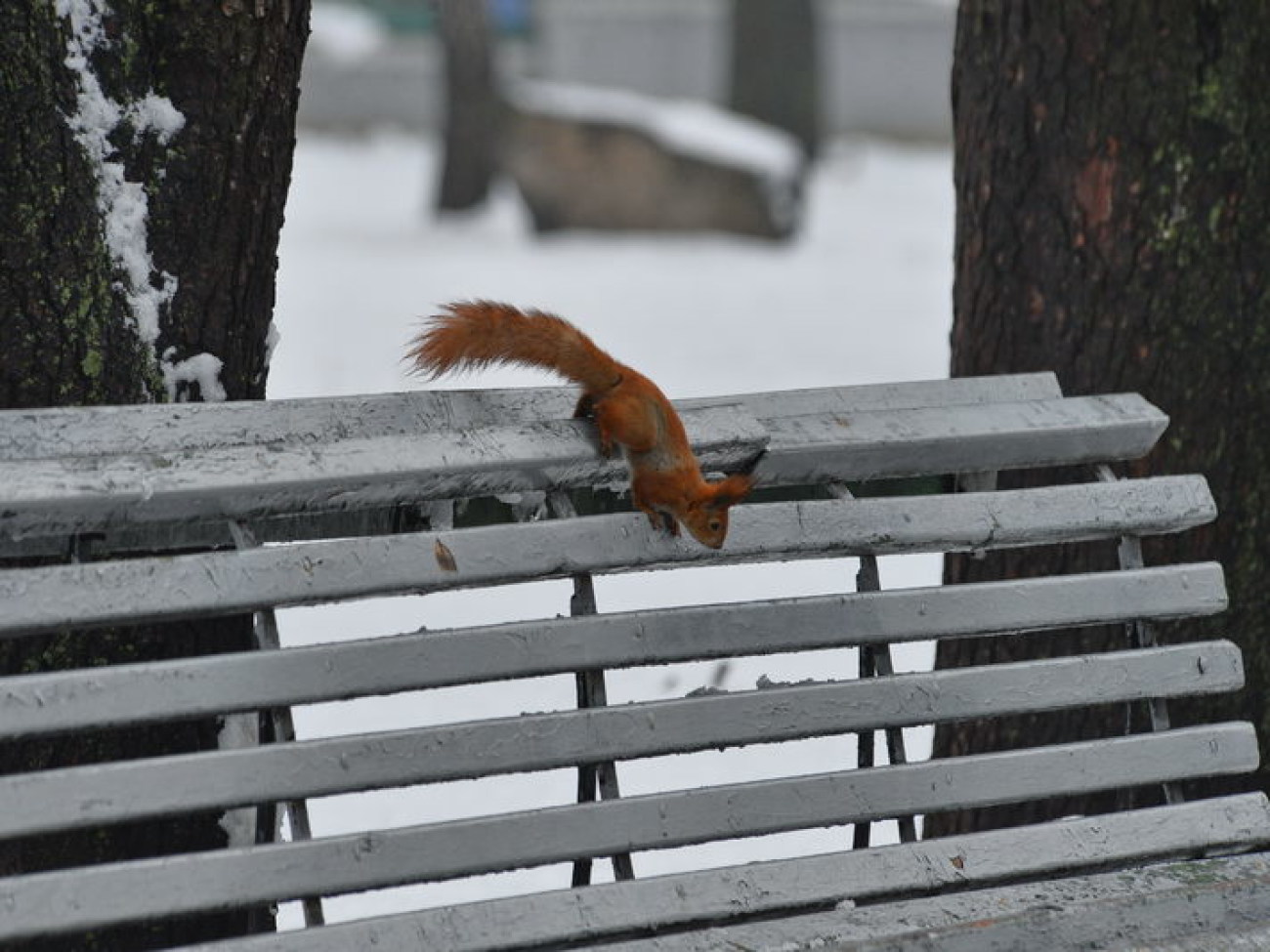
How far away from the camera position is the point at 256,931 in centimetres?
235

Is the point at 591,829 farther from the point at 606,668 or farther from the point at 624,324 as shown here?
the point at 624,324

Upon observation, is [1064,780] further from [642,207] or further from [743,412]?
[642,207]

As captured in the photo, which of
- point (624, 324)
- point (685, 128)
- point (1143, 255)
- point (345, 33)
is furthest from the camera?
point (345, 33)

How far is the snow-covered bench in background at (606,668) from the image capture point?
6.68 feet

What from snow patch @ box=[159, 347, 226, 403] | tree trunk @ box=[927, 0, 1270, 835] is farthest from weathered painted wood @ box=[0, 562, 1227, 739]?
tree trunk @ box=[927, 0, 1270, 835]

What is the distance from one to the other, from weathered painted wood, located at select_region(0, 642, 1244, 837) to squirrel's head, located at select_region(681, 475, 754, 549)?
20 cm

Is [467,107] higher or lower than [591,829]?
higher

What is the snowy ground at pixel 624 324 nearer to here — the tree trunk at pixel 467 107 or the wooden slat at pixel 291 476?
the tree trunk at pixel 467 107

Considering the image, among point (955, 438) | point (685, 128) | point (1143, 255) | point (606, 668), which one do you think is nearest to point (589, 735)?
point (606, 668)

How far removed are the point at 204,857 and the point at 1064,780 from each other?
1124 mm

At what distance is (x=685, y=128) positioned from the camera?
1277 centimetres

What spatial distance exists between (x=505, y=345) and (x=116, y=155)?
0.55 meters

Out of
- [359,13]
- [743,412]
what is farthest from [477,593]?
[359,13]

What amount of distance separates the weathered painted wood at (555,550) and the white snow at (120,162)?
0.50 metres
